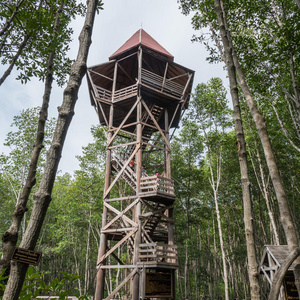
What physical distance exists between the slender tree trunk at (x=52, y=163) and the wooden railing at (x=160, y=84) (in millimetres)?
9866

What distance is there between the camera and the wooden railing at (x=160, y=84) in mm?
14333

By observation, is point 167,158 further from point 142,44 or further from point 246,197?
point 246,197

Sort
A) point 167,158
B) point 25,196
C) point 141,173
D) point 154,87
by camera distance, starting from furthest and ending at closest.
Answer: point 154,87 → point 167,158 → point 141,173 → point 25,196

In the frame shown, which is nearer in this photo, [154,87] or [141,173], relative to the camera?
[141,173]

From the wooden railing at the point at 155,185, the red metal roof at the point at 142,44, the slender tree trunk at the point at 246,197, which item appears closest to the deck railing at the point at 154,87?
the red metal roof at the point at 142,44

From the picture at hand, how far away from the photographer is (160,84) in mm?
14672

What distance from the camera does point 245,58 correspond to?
9.09 metres

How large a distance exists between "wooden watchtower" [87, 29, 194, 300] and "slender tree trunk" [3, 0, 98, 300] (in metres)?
8.48

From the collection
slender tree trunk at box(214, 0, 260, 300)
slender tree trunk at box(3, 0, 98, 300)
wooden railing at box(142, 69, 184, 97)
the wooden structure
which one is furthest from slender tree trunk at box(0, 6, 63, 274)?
the wooden structure

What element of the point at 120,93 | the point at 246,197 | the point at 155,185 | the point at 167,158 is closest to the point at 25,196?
the point at 246,197

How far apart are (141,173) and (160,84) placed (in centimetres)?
539

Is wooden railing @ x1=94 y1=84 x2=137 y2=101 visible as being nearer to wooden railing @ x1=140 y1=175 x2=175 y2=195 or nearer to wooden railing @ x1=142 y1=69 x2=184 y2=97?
wooden railing @ x1=142 y1=69 x2=184 y2=97

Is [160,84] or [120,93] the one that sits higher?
[160,84]

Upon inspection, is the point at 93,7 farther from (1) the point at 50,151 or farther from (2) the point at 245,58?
(2) the point at 245,58
